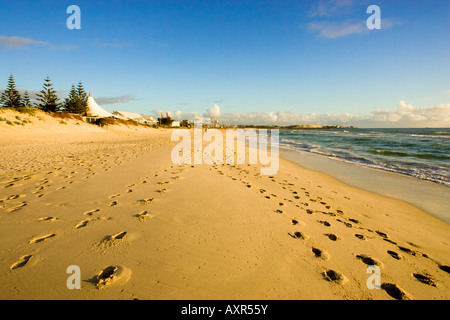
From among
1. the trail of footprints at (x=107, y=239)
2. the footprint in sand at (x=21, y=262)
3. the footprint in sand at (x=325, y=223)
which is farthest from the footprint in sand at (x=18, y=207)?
the footprint in sand at (x=325, y=223)

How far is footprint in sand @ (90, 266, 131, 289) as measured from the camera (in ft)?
6.93

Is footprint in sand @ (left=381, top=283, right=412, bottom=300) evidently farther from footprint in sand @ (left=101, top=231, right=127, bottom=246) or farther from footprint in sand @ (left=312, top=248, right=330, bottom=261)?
footprint in sand @ (left=101, top=231, right=127, bottom=246)

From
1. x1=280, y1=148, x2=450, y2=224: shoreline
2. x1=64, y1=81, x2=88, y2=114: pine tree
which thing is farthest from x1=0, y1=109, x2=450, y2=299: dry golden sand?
x1=64, y1=81, x2=88, y2=114: pine tree

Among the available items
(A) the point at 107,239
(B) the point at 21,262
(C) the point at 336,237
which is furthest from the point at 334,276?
(B) the point at 21,262

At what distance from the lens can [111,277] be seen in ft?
7.16

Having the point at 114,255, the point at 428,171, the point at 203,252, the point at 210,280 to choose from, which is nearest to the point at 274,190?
the point at 203,252

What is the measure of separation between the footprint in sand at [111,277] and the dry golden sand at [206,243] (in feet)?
0.04

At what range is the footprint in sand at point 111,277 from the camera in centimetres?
211

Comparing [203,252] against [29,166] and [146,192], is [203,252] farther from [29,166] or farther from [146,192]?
[29,166]

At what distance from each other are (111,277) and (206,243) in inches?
50.3

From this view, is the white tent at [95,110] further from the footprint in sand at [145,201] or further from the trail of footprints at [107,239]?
the footprint in sand at [145,201]

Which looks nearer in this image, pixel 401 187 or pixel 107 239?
pixel 107 239

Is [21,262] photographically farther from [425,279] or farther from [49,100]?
[49,100]

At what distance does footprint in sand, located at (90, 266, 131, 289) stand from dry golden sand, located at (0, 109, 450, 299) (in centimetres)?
1
